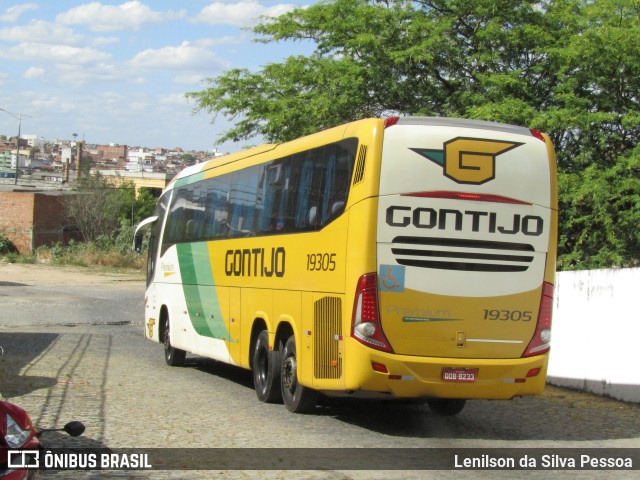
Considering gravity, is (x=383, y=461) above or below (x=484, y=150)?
below

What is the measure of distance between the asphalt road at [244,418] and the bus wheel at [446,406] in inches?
5.6

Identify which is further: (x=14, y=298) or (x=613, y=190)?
(x=14, y=298)

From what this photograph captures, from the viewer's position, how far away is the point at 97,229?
66.1 meters

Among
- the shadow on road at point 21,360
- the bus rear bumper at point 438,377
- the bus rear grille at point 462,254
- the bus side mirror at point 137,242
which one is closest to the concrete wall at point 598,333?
the bus rear bumper at point 438,377

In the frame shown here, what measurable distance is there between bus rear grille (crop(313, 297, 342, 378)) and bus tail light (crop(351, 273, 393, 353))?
1.69 feet

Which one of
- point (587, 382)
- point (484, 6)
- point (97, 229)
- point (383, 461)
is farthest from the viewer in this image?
point (97, 229)

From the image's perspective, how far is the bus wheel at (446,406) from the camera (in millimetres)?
12406

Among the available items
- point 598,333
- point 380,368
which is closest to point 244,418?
point 380,368

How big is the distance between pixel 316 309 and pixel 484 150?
2.68 m

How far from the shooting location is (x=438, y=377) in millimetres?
10500

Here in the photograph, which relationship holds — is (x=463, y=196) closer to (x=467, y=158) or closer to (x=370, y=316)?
(x=467, y=158)

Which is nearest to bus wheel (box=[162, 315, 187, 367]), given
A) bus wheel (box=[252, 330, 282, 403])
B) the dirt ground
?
bus wheel (box=[252, 330, 282, 403])

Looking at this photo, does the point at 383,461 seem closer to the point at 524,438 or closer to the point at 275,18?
the point at 524,438

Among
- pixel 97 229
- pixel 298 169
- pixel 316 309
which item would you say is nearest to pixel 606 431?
pixel 316 309
